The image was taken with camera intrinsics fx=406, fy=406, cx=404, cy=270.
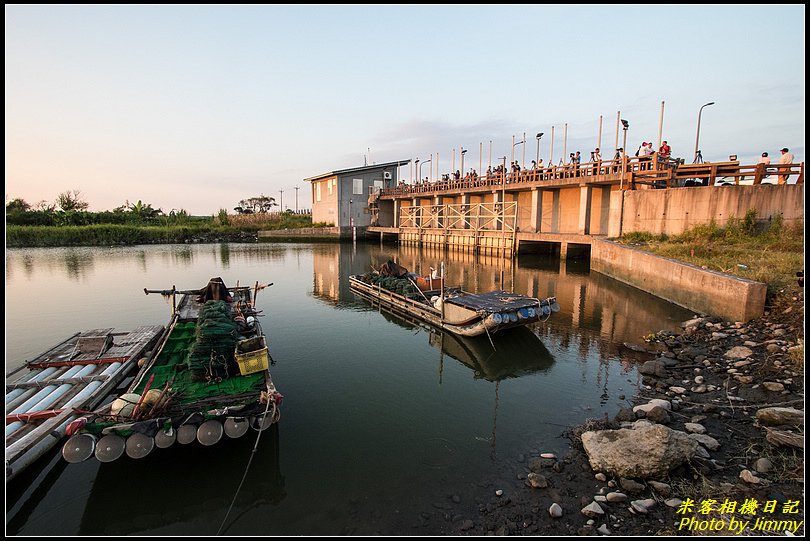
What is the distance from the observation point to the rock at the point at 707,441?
6.17 m

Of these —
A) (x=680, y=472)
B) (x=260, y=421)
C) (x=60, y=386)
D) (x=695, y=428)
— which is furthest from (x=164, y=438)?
(x=695, y=428)

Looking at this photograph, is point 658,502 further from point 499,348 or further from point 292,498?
point 499,348

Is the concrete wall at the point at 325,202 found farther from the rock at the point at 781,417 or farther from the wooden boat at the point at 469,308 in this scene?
the rock at the point at 781,417

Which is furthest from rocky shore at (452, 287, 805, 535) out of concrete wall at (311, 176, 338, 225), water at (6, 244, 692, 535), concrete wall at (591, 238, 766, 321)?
concrete wall at (311, 176, 338, 225)

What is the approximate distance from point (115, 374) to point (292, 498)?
589cm

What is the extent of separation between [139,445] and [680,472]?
25.3 feet

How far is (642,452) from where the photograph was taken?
5.72 meters

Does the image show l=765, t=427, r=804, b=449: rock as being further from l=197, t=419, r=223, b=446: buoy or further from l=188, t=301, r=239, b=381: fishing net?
l=188, t=301, r=239, b=381: fishing net

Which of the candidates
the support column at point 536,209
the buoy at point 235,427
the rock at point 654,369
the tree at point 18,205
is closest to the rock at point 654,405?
the rock at point 654,369

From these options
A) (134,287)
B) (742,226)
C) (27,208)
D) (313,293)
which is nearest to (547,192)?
(742,226)

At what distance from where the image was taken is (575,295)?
63.8 feet

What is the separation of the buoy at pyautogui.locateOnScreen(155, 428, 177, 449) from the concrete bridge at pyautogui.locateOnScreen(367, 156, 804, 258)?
23.7 m

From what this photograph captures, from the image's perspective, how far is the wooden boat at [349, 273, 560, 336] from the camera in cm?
1228

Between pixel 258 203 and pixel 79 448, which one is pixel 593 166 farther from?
pixel 258 203
